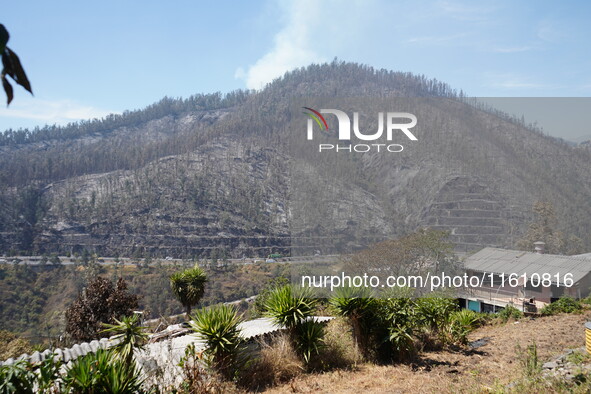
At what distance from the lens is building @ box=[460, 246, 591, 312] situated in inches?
591

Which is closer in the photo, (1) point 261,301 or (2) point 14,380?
(2) point 14,380

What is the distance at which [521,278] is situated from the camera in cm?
1546

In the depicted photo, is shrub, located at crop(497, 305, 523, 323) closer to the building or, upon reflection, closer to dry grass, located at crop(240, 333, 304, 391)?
the building

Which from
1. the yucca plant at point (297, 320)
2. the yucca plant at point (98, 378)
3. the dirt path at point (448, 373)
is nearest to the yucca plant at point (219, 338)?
→ the dirt path at point (448, 373)

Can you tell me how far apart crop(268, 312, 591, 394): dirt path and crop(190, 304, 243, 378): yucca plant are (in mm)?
740

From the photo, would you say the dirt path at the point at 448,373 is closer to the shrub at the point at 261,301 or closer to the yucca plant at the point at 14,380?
the yucca plant at the point at 14,380

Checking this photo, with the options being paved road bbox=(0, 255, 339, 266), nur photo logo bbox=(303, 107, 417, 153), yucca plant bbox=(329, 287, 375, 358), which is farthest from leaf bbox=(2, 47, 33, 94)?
paved road bbox=(0, 255, 339, 266)

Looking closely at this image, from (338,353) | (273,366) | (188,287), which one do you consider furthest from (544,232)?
(273,366)

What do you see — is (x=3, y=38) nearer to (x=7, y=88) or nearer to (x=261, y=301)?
(x=7, y=88)

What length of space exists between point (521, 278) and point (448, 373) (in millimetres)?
11050

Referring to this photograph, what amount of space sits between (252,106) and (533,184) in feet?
427

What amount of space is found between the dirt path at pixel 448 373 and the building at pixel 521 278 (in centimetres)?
695

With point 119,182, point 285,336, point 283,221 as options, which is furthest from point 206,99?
point 285,336

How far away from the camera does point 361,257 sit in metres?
15.2
